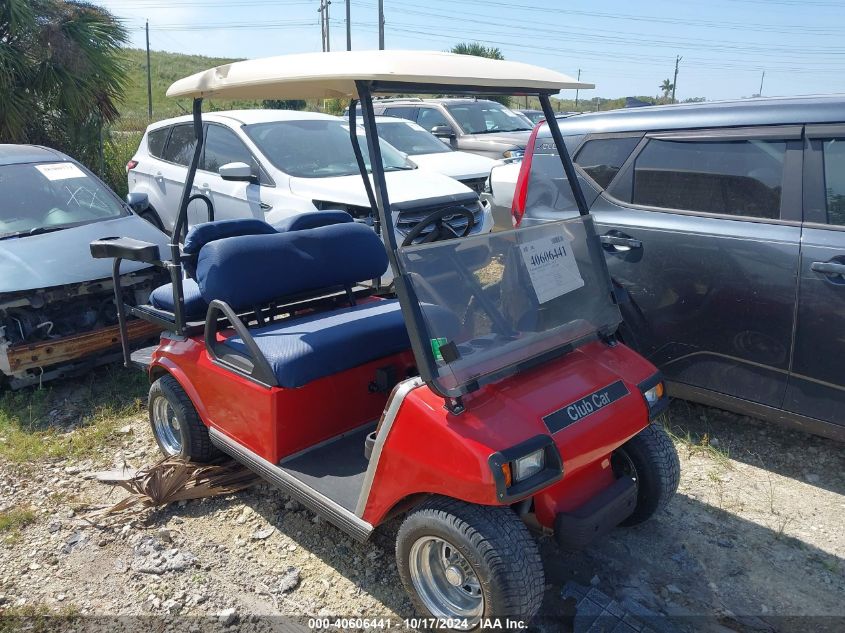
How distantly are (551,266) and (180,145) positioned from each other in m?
5.64

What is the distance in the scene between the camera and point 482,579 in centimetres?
229

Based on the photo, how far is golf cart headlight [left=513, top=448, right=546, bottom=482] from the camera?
88.4 inches

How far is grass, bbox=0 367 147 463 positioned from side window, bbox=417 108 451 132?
24.5ft

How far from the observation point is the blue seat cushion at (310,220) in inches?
153

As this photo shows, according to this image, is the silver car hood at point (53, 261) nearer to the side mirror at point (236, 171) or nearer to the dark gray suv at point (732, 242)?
the side mirror at point (236, 171)

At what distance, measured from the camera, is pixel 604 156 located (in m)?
4.21

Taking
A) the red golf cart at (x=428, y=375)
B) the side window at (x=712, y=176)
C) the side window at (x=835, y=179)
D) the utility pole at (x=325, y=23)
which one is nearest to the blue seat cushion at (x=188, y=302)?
the red golf cart at (x=428, y=375)

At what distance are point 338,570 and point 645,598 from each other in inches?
51.2

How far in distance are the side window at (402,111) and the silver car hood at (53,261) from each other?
714 centimetres

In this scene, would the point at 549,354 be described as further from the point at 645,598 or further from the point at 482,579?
the point at 645,598

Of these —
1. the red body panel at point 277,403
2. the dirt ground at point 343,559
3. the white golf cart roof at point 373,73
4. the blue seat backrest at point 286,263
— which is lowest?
the dirt ground at point 343,559

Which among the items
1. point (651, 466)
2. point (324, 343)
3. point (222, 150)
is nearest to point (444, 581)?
point (651, 466)

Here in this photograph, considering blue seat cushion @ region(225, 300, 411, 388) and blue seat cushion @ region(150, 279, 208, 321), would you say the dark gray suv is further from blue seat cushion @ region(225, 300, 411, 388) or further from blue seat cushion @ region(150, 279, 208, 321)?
blue seat cushion @ region(150, 279, 208, 321)

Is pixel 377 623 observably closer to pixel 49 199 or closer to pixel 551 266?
pixel 551 266
